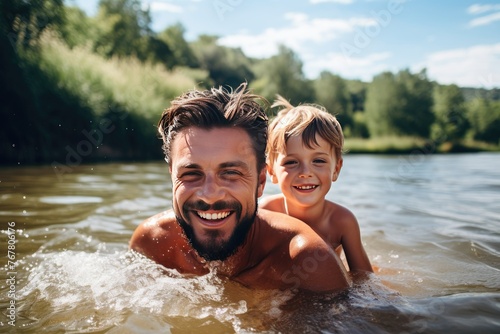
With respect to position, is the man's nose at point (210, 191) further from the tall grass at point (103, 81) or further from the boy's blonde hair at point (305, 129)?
the tall grass at point (103, 81)

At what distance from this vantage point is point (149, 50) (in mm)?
43344

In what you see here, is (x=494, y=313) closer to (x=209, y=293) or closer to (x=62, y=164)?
(x=209, y=293)

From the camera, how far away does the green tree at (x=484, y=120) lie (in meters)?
50.9

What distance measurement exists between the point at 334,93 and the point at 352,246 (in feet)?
173

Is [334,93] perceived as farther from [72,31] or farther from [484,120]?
[72,31]

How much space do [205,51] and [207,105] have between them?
5406 cm

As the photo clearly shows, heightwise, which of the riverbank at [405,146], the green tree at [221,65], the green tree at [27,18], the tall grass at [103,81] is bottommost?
the riverbank at [405,146]

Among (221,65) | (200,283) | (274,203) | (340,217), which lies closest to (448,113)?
(221,65)

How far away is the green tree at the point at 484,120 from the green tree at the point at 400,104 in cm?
649

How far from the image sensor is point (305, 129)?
372 centimetres

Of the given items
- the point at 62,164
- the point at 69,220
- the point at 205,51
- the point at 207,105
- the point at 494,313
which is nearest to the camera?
the point at 494,313

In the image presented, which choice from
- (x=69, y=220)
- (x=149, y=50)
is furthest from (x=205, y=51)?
(x=69, y=220)

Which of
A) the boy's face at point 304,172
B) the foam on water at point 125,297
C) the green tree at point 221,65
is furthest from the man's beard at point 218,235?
the green tree at point 221,65

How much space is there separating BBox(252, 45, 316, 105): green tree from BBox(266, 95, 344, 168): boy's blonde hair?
141ft
